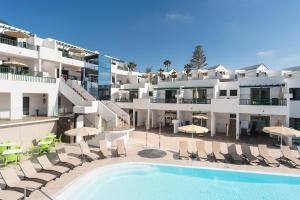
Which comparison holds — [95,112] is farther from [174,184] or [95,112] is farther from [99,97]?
[174,184]

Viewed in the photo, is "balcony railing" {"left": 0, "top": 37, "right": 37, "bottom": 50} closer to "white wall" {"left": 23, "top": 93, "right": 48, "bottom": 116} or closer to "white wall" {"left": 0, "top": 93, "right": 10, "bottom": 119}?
"white wall" {"left": 23, "top": 93, "right": 48, "bottom": 116}

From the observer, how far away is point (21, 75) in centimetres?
2025

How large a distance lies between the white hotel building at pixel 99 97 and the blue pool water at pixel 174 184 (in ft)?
26.9

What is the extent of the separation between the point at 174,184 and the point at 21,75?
17.9 metres

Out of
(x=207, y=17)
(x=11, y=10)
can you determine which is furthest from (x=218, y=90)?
(x=11, y=10)

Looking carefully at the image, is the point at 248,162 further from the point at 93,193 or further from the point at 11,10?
the point at 11,10

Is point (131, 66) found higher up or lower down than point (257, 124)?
higher up

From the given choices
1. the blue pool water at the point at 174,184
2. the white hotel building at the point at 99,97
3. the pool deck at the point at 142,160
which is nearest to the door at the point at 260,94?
the white hotel building at the point at 99,97

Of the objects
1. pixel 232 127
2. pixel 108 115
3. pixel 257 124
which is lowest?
pixel 232 127

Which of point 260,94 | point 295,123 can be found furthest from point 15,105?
point 295,123

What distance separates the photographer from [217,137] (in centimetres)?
2680

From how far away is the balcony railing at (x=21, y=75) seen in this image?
18.7 metres

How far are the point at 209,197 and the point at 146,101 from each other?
2181 cm

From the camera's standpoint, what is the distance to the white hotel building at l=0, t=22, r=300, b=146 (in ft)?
66.8
